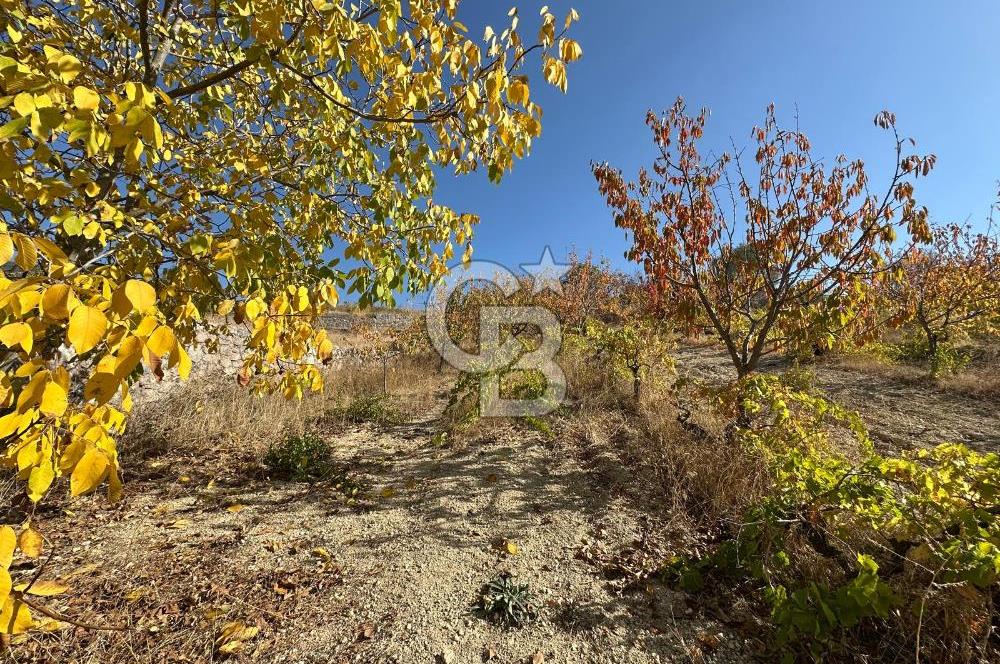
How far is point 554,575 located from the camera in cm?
261

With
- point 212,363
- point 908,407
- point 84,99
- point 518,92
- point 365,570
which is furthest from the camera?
point 212,363

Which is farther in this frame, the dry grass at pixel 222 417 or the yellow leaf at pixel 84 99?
the dry grass at pixel 222 417

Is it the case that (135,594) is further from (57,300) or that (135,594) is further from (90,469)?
(57,300)

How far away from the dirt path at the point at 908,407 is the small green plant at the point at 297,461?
645cm

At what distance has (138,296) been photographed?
2.53 feet

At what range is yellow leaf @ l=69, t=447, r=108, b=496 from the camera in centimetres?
81

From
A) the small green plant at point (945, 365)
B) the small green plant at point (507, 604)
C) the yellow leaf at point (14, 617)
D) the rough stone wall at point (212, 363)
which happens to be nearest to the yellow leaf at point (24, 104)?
the yellow leaf at point (14, 617)

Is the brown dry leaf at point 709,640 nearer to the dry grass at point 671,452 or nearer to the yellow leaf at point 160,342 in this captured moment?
the dry grass at point 671,452

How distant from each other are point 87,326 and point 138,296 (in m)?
0.10

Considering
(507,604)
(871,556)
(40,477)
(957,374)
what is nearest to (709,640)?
(871,556)

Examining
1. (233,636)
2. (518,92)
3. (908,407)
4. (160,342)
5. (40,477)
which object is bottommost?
(233,636)

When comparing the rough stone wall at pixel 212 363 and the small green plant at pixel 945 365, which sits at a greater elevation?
the small green plant at pixel 945 365

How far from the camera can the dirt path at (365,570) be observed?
2025 millimetres

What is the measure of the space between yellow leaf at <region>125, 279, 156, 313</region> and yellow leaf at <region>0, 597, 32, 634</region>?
627 mm
